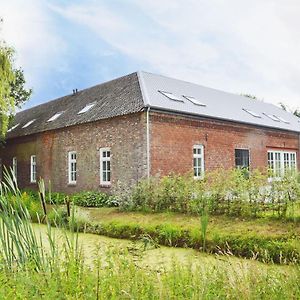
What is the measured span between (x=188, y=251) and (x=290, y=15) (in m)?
4.52

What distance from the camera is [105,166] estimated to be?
1706 centimetres

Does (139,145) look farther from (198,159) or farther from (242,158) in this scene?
(242,158)

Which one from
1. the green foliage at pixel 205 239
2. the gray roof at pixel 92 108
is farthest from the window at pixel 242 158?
the green foliage at pixel 205 239

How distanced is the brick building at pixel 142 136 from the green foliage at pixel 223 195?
2298 millimetres

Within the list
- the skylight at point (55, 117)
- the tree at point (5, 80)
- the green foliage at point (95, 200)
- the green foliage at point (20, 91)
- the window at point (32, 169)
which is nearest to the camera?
the green foliage at point (95, 200)

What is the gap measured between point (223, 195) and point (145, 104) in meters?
5.75

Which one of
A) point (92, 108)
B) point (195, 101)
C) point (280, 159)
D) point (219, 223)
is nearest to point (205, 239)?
point (219, 223)

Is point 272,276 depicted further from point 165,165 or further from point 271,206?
point 165,165

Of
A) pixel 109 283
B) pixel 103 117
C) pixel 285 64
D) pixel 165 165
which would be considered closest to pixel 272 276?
pixel 109 283

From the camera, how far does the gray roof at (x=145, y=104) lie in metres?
16.4

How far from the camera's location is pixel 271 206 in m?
9.48

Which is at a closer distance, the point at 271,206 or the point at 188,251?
the point at 188,251

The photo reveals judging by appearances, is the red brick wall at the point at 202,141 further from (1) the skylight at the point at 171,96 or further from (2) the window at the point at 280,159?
(1) the skylight at the point at 171,96

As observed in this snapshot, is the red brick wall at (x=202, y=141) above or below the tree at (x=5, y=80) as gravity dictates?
below
